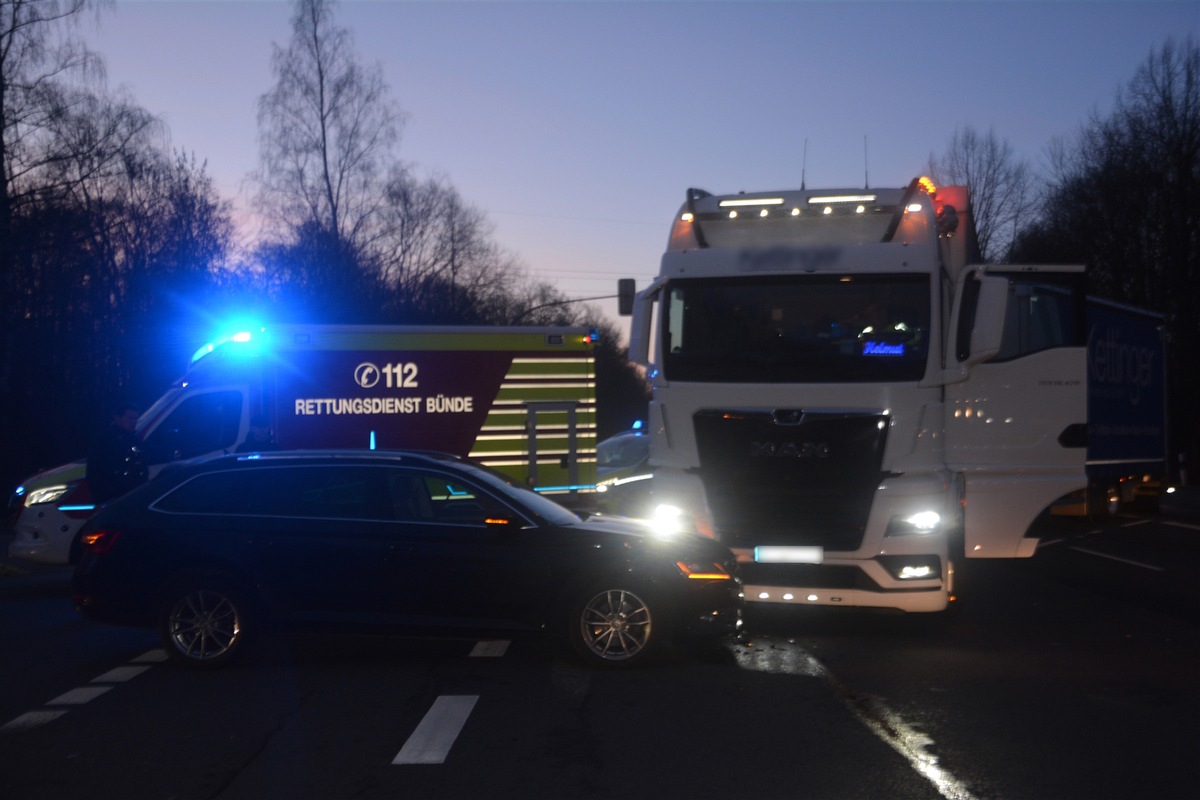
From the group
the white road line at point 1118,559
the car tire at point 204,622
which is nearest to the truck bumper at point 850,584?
the car tire at point 204,622

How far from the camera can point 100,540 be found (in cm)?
932

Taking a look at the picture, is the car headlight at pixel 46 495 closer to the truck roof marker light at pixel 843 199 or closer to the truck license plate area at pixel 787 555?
the truck license plate area at pixel 787 555

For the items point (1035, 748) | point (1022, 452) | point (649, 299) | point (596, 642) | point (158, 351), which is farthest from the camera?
point (158, 351)

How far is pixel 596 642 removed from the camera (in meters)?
8.80

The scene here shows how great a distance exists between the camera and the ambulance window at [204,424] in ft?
47.6

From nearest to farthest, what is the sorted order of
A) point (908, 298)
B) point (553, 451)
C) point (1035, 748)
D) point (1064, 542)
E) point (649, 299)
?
point (1035, 748), point (908, 298), point (649, 299), point (553, 451), point (1064, 542)

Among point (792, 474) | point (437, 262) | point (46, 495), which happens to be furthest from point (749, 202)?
point (437, 262)

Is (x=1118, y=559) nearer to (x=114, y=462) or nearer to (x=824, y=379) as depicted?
(x=824, y=379)

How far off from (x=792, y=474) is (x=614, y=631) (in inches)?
86.8

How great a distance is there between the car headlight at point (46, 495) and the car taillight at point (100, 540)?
4742 mm

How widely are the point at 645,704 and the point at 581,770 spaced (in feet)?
5.01

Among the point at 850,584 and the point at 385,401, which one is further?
the point at 385,401

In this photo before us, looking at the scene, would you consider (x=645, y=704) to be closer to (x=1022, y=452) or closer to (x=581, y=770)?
(x=581, y=770)

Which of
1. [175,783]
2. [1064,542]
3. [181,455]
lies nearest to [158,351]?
[181,455]
